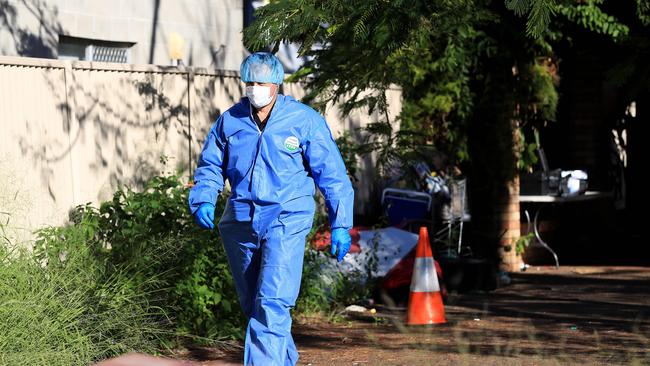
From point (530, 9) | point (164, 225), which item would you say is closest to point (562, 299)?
point (164, 225)

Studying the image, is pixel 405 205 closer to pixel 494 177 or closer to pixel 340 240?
pixel 494 177

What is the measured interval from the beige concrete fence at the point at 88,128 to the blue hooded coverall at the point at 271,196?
1.73m

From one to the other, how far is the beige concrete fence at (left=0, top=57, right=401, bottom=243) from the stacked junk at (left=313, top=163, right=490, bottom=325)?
1435 mm

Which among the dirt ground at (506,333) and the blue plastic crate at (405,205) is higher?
the blue plastic crate at (405,205)

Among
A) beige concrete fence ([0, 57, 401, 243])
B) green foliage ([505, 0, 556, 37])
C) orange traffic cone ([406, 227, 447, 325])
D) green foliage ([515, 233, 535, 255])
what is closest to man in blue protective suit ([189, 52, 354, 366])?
green foliage ([505, 0, 556, 37])

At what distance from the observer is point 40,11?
11109 millimetres

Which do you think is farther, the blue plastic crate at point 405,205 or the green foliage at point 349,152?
the blue plastic crate at point 405,205

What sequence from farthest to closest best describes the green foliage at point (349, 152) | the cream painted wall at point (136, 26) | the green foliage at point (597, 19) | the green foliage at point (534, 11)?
the cream painted wall at point (136, 26), the green foliage at point (597, 19), the green foliage at point (349, 152), the green foliage at point (534, 11)

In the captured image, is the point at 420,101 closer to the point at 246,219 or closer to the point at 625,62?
the point at 625,62

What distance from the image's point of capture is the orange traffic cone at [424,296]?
9.06 m

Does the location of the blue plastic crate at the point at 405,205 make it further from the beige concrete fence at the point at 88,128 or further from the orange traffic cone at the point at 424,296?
the beige concrete fence at the point at 88,128

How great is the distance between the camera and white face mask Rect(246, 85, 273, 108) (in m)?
6.23

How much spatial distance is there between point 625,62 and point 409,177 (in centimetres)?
216

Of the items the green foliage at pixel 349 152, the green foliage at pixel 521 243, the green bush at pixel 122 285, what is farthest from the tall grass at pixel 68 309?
the green foliage at pixel 521 243
